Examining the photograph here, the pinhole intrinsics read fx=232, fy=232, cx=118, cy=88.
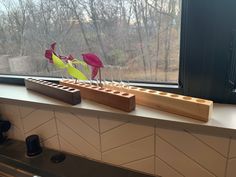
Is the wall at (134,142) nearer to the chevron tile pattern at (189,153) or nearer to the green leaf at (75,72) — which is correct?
the chevron tile pattern at (189,153)

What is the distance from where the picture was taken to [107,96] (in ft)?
2.30

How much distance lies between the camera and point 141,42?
0.76 metres

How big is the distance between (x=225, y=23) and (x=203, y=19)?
6cm

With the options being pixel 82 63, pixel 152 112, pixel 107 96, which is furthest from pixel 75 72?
pixel 152 112

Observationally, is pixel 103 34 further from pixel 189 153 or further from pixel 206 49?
pixel 189 153

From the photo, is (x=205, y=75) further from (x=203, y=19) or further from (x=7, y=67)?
(x=7, y=67)

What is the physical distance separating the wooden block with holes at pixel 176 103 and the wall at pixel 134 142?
6 centimetres

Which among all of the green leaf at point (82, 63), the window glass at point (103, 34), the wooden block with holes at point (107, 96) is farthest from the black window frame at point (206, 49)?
the green leaf at point (82, 63)

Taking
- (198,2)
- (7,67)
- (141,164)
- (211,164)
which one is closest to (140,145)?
(141,164)

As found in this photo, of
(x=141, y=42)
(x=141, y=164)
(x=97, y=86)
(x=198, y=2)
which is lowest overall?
(x=141, y=164)

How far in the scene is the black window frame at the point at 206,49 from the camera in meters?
0.61

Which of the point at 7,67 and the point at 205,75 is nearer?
the point at 205,75

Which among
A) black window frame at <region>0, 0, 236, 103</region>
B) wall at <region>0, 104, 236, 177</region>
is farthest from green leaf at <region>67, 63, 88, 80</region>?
black window frame at <region>0, 0, 236, 103</region>

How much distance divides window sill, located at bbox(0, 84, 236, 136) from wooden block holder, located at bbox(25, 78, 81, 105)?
16mm
